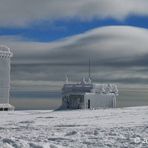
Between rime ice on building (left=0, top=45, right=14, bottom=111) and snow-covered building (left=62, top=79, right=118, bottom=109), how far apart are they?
5.41 m

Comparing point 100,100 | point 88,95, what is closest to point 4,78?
point 88,95

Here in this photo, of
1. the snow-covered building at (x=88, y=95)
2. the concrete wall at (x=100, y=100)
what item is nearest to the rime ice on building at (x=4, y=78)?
the snow-covered building at (x=88, y=95)

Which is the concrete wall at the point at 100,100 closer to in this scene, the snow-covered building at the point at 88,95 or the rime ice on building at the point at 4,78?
the snow-covered building at the point at 88,95

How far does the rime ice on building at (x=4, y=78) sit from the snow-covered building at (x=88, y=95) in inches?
213

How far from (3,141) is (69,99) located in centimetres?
2755

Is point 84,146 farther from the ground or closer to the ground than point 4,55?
closer to the ground

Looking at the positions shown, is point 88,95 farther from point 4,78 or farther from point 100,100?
point 4,78

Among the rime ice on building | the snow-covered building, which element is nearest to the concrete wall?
the snow-covered building

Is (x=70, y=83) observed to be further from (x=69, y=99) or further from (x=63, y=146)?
(x=63, y=146)

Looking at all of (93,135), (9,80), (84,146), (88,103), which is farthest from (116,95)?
(84,146)

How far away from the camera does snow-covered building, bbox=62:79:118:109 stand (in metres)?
38.0

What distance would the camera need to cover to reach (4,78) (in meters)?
38.2

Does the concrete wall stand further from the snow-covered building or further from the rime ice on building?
the rime ice on building

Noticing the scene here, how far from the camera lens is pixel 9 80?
38500 millimetres
